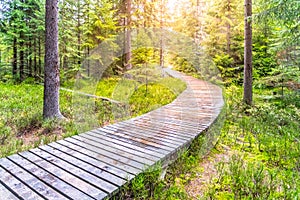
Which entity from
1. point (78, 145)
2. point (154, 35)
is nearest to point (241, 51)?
point (154, 35)

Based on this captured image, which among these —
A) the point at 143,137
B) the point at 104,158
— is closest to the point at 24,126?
the point at 143,137

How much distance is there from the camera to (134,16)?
12.0 metres

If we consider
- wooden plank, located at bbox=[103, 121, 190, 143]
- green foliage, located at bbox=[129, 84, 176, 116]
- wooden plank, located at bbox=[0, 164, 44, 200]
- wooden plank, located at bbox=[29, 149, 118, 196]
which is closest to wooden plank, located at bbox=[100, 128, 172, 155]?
wooden plank, located at bbox=[103, 121, 190, 143]

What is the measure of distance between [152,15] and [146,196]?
12.6m

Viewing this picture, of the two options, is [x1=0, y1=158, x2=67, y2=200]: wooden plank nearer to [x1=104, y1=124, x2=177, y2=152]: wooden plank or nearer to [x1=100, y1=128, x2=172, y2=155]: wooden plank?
[x1=100, y1=128, x2=172, y2=155]: wooden plank

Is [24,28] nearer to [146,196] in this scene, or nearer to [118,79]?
[118,79]

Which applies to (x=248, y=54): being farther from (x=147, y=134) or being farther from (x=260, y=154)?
(x=147, y=134)

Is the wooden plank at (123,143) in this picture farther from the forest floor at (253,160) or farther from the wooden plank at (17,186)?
the wooden plank at (17,186)

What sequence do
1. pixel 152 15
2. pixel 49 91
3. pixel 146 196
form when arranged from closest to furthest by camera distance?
pixel 146 196 < pixel 49 91 < pixel 152 15

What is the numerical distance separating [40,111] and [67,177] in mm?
5130

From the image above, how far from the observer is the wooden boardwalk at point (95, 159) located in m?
2.32

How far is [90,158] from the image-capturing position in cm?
312

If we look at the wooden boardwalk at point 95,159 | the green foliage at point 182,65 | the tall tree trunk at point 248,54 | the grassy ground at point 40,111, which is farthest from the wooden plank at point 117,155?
the green foliage at point 182,65

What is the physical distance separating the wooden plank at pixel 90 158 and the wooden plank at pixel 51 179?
504 millimetres
